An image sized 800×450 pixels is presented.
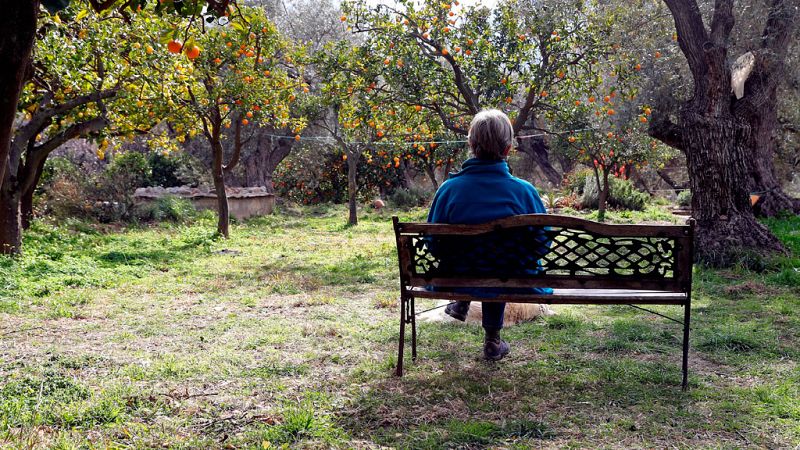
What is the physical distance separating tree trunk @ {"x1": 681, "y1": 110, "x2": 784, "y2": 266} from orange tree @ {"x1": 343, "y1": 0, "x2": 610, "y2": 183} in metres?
2.42

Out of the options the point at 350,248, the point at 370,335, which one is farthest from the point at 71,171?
the point at 370,335

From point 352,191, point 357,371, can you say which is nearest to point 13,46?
point 357,371

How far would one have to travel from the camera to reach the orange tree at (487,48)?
31.9ft

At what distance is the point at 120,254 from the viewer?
9.30 meters

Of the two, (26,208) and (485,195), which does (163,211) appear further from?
(485,195)

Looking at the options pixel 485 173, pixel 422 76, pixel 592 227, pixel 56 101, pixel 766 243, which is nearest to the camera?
pixel 592 227

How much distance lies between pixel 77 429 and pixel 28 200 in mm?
10322

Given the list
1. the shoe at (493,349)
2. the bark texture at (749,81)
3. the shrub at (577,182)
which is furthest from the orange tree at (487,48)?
the shrub at (577,182)

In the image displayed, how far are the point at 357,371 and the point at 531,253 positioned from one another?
1322mm

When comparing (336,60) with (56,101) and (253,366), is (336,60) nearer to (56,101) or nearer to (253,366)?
(56,101)

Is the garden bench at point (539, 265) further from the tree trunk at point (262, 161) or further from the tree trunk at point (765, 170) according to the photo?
the tree trunk at point (262, 161)

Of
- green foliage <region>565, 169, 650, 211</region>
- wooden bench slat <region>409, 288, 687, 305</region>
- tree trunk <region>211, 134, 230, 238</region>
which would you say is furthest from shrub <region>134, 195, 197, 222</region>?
wooden bench slat <region>409, 288, 687, 305</region>

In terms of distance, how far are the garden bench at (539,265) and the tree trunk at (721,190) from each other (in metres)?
5.09

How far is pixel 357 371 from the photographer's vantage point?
151 inches
